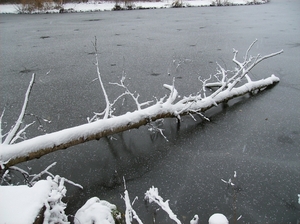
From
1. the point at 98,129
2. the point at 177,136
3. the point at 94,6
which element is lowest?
the point at 177,136

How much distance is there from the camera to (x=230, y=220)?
2.21 meters

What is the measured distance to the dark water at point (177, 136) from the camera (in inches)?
96.7

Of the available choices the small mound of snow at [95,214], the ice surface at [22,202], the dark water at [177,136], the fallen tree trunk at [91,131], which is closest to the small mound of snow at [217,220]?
the dark water at [177,136]

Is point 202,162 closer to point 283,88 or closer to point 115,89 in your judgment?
point 115,89

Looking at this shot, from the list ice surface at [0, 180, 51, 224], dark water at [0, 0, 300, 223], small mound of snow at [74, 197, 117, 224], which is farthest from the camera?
dark water at [0, 0, 300, 223]

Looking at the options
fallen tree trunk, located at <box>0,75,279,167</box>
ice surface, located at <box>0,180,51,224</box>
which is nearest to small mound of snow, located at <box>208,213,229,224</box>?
ice surface, located at <box>0,180,51,224</box>

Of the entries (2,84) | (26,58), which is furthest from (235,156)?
(26,58)

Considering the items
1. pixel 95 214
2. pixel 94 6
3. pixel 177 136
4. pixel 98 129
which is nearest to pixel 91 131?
pixel 98 129

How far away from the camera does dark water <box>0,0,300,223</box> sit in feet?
8.06

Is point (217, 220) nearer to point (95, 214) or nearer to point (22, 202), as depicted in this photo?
point (95, 214)

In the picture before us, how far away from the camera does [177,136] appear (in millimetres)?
3375

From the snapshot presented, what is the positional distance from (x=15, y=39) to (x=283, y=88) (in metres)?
8.76

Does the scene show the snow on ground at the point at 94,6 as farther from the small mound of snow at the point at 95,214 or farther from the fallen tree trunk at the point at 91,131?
the small mound of snow at the point at 95,214

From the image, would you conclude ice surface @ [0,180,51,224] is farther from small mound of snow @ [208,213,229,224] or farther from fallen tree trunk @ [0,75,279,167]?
small mound of snow @ [208,213,229,224]
